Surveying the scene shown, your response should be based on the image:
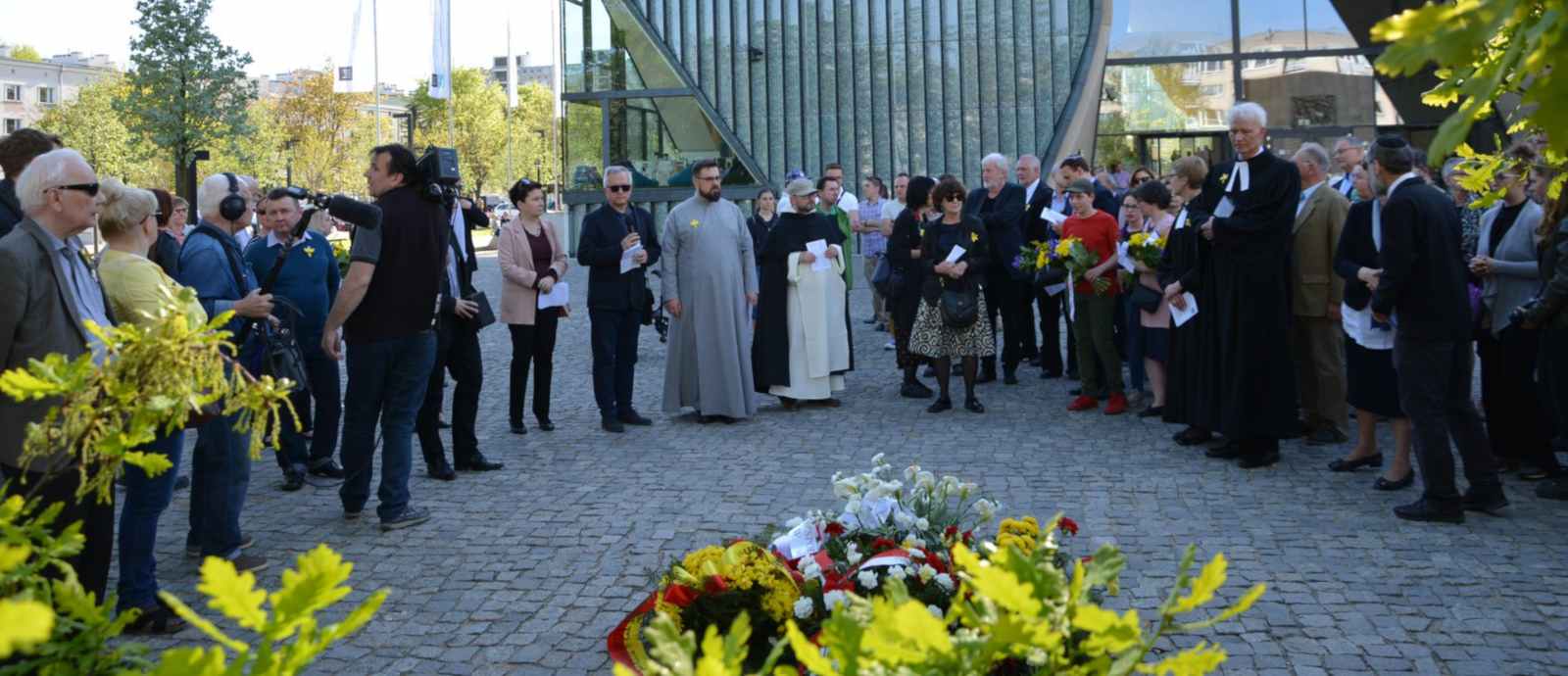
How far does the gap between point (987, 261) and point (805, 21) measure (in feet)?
77.1

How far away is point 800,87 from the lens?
1334 inches

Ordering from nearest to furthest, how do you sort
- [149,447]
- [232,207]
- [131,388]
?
[131,388]
[149,447]
[232,207]

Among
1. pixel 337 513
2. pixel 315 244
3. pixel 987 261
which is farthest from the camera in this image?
pixel 987 261

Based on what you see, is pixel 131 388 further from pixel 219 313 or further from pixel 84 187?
pixel 219 313

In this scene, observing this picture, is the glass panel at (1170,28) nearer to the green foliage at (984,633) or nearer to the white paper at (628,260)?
the white paper at (628,260)

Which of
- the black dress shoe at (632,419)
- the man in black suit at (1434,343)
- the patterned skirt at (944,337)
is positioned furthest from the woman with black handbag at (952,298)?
the man in black suit at (1434,343)

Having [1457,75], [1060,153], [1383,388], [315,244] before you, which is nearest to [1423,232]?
[1383,388]

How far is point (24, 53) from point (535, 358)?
127 m

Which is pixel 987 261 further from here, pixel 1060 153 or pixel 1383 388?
pixel 1060 153

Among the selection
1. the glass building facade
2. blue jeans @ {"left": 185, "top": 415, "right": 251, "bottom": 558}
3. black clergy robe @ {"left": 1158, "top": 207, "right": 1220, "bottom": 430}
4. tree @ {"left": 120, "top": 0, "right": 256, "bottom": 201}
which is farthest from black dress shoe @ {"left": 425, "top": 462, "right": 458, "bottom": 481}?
the glass building facade

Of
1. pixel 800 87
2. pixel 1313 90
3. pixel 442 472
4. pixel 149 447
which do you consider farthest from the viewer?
pixel 800 87

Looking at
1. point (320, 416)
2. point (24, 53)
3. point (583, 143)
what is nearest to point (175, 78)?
point (583, 143)

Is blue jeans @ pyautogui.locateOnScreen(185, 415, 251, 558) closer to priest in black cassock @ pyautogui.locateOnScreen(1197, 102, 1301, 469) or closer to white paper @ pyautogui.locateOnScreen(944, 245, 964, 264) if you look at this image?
priest in black cassock @ pyautogui.locateOnScreen(1197, 102, 1301, 469)

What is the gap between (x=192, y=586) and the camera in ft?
20.2
